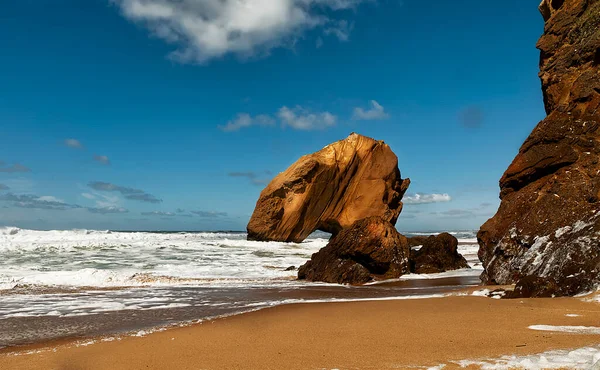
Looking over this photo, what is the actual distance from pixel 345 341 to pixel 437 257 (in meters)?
9.61

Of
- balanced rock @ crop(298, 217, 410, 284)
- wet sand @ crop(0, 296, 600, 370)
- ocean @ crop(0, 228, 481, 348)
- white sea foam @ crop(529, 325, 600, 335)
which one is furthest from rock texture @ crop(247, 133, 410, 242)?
white sea foam @ crop(529, 325, 600, 335)

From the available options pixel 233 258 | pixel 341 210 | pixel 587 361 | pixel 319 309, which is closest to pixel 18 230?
pixel 233 258

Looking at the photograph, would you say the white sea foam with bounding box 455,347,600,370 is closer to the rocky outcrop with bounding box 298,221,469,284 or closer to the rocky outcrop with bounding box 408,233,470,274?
the rocky outcrop with bounding box 298,221,469,284

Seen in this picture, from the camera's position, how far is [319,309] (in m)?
6.25

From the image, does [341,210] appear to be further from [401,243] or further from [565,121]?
[565,121]

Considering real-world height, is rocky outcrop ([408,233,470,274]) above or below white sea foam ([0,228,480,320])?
above

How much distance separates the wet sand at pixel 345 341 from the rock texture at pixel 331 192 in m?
25.5

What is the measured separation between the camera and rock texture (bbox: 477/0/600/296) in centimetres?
620

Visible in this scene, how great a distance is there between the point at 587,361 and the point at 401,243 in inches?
369

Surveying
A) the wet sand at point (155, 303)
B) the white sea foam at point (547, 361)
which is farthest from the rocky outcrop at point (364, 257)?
the white sea foam at point (547, 361)

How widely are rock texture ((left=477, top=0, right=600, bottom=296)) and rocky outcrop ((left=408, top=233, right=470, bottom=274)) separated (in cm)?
346

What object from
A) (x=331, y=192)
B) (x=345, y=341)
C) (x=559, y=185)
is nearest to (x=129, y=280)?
(x=345, y=341)

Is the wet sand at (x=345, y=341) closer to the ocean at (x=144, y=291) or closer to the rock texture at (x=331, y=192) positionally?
the ocean at (x=144, y=291)

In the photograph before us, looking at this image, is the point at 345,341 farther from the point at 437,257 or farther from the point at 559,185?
the point at 437,257
